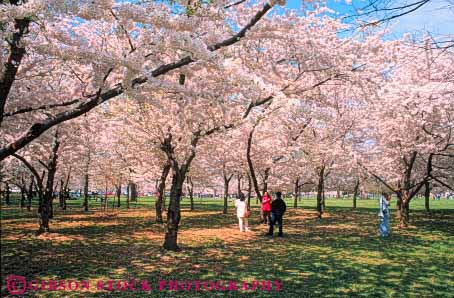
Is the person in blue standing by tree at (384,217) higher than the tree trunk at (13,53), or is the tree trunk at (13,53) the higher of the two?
the tree trunk at (13,53)

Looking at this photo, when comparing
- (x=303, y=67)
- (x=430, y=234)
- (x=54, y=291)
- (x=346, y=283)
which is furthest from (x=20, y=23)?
(x=430, y=234)

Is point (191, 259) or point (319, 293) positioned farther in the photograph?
point (191, 259)

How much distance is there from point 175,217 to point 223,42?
7298 mm

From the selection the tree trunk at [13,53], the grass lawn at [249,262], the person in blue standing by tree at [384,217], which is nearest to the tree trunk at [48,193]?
the grass lawn at [249,262]

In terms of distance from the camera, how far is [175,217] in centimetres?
1252

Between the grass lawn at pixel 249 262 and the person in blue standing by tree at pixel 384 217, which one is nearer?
the grass lawn at pixel 249 262

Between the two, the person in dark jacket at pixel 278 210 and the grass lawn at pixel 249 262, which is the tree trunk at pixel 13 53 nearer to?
the grass lawn at pixel 249 262

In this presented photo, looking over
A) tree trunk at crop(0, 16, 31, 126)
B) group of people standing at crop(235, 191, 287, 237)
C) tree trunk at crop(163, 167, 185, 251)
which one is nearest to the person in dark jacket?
group of people standing at crop(235, 191, 287, 237)

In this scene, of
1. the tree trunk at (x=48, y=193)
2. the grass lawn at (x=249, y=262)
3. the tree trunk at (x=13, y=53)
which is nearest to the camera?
the tree trunk at (x=13, y=53)

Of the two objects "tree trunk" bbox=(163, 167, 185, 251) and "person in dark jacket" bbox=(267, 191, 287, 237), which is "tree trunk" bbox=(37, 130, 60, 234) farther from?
"person in dark jacket" bbox=(267, 191, 287, 237)

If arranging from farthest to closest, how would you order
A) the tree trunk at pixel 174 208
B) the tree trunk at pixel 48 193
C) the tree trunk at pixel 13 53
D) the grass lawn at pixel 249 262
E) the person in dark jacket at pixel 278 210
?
the person in dark jacket at pixel 278 210, the tree trunk at pixel 48 193, the tree trunk at pixel 174 208, the grass lawn at pixel 249 262, the tree trunk at pixel 13 53

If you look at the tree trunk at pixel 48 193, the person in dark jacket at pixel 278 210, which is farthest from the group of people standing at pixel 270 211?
the tree trunk at pixel 48 193

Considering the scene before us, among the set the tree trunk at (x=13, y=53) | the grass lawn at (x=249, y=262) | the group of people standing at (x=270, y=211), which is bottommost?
the grass lawn at (x=249, y=262)

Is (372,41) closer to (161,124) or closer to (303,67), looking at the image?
(303,67)
